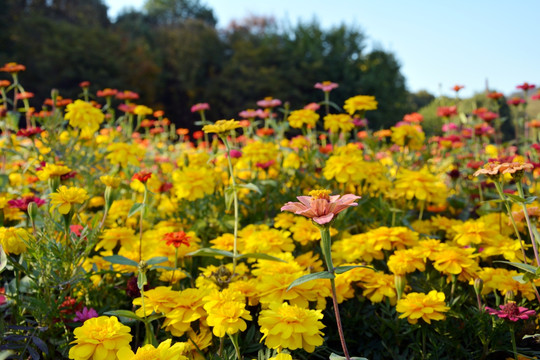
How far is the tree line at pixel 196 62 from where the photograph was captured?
11938 mm

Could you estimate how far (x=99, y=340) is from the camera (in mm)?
900

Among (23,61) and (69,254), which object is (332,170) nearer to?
(69,254)

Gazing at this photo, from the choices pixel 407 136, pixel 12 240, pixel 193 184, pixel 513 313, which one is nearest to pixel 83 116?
pixel 193 184

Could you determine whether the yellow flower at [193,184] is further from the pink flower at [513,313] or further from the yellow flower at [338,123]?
the pink flower at [513,313]

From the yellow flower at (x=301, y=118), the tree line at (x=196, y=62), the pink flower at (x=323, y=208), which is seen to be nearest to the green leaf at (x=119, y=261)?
the pink flower at (x=323, y=208)

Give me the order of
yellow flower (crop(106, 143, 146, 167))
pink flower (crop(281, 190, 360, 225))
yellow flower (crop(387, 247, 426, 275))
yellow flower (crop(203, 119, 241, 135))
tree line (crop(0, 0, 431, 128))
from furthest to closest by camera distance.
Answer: tree line (crop(0, 0, 431, 128))
yellow flower (crop(106, 143, 146, 167))
yellow flower (crop(203, 119, 241, 135))
yellow flower (crop(387, 247, 426, 275))
pink flower (crop(281, 190, 360, 225))

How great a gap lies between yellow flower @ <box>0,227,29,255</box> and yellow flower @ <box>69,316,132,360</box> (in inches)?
15.8

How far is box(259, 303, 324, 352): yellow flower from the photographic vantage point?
35.7 inches

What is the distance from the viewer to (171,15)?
82.9ft

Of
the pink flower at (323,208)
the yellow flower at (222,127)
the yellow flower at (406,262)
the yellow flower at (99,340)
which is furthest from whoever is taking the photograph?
the yellow flower at (222,127)

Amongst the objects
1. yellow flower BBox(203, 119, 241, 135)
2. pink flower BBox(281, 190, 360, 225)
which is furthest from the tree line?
pink flower BBox(281, 190, 360, 225)

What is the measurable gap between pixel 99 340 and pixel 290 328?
38cm

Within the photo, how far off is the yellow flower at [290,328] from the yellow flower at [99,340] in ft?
0.94

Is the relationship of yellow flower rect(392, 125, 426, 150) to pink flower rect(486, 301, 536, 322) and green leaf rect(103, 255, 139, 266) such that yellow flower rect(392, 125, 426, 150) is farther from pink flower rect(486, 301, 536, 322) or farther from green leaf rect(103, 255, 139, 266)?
green leaf rect(103, 255, 139, 266)
